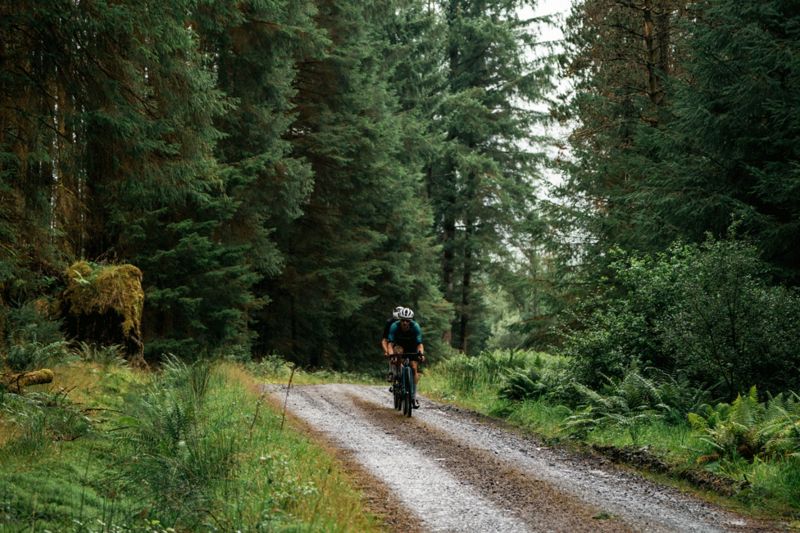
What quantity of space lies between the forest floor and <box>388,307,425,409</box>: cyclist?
164 cm

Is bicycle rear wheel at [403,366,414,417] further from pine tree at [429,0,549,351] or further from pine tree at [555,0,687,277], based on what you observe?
pine tree at [429,0,549,351]

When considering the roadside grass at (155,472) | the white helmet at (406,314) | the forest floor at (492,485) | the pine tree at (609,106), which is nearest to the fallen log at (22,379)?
the roadside grass at (155,472)

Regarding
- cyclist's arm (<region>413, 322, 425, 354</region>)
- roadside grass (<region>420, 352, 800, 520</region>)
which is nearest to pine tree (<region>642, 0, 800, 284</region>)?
roadside grass (<region>420, 352, 800, 520</region>)

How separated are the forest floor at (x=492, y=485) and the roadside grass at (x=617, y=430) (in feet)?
1.53

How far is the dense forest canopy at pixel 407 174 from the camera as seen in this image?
897cm

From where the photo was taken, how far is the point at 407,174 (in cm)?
3081

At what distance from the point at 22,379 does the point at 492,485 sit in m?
6.15

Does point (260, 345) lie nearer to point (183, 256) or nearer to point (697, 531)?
point (183, 256)

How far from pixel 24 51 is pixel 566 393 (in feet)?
34.3

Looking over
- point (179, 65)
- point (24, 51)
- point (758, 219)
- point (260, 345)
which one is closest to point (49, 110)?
point (24, 51)

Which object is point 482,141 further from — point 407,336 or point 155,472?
point 155,472

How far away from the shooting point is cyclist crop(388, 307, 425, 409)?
531 inches

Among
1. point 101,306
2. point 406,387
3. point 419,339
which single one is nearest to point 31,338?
point 101,306

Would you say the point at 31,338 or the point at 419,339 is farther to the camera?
the point at 419,339
